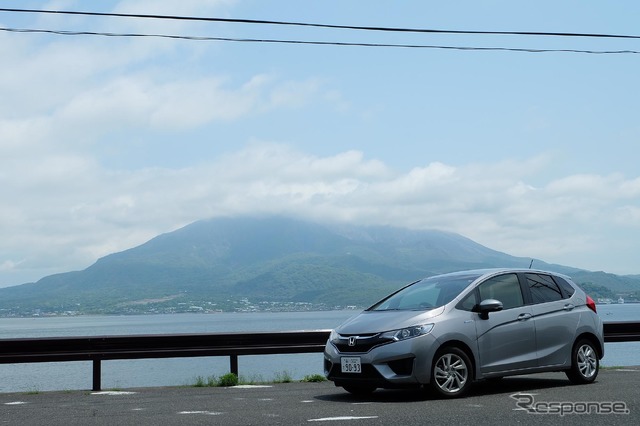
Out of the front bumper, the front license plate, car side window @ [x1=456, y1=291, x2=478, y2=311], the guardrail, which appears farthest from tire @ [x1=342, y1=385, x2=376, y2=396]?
the guardrail

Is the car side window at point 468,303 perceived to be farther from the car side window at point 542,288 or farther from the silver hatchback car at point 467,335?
the car side window at point 542,288

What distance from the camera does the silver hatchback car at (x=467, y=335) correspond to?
945 cm

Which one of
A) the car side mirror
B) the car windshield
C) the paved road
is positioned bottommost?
the paved road

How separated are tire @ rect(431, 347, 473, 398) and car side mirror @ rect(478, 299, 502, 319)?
23.9 inches

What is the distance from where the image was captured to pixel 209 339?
13320mm

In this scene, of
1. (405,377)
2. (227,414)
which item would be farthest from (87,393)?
(405,377)

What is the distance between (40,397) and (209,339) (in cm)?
280

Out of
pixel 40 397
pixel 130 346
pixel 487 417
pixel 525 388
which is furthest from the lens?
pixel 130 346

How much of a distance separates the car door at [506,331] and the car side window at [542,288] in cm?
24

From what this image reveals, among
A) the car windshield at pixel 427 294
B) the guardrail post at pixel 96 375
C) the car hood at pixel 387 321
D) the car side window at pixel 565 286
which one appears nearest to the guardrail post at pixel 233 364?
the guardrail post at pixel 96 375

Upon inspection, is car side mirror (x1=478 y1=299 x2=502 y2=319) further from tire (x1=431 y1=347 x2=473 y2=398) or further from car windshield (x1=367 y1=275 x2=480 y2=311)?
tire (x1=431 y1=347 x2=473 y2=398)

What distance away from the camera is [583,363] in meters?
11.1

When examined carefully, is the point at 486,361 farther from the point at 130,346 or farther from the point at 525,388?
the point at 130,346

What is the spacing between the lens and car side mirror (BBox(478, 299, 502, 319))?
Answer: 9955mm
